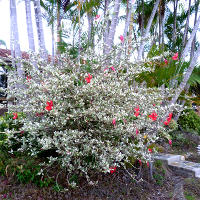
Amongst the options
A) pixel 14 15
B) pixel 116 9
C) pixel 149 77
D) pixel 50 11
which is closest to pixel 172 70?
pixel 149 77

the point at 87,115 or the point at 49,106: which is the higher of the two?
the point at 49,106

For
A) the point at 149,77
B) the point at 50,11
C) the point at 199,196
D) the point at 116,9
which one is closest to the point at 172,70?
the point at 149,77

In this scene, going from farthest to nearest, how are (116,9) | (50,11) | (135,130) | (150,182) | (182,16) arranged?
(182,16), (50,11), (116,9), (150,182), (135,130)

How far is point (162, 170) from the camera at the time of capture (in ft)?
12.0

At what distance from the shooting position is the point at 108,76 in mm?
2650

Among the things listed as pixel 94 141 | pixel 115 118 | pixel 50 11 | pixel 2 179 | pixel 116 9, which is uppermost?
pixel 50 11

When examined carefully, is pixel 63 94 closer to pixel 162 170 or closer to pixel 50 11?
pixel 162 170

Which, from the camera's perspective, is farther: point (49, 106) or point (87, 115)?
point (87, 115)

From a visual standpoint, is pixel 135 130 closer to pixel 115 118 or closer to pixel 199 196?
pixel 115 118

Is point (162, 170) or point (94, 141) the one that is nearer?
point (94, 141)

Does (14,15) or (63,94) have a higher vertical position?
(14,15)

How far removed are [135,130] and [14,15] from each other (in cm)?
312

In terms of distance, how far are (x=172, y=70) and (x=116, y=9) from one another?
149 cm

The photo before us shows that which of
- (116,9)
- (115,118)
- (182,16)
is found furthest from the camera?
(182,16)
